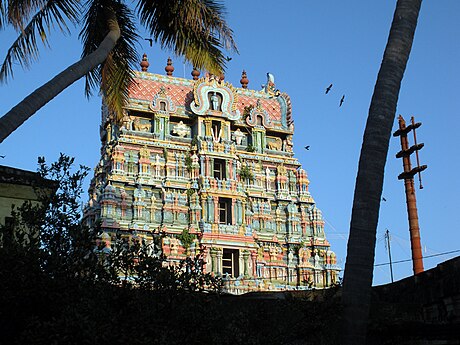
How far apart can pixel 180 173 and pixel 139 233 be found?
4.89m

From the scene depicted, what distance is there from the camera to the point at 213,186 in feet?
136

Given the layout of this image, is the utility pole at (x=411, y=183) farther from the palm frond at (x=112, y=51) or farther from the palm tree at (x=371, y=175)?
the palm tree at (x=371, y=175)

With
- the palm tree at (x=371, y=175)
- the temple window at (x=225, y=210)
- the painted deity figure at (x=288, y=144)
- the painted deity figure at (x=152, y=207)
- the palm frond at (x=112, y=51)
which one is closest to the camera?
the palm tree at (x=371, y=175)

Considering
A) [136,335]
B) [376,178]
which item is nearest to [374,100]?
[376,178]

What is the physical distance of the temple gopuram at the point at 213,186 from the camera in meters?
39.7

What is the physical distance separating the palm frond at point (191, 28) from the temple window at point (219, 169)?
27.5m

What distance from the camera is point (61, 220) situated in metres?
10.5

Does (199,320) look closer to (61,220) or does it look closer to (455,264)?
(61,220)

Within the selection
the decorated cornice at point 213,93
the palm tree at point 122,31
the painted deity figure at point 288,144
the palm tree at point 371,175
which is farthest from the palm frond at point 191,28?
the painted deity figure at point 288,144

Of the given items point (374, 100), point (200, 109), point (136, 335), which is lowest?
point (136, 335)

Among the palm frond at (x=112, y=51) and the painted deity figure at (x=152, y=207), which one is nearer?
the palm frond at (x=112, y=51)

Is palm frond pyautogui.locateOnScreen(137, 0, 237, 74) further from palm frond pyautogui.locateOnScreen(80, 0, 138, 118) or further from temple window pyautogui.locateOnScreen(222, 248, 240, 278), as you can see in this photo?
temple window pyautogui.locateOnScreen(222, 248, 240, 278)

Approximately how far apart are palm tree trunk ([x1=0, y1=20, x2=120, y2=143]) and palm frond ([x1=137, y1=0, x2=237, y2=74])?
1469 millimetres

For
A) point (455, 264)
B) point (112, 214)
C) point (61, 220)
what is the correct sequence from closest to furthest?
1. point (61, 220)
2. point (455, 264)
3. point (112, 214)
